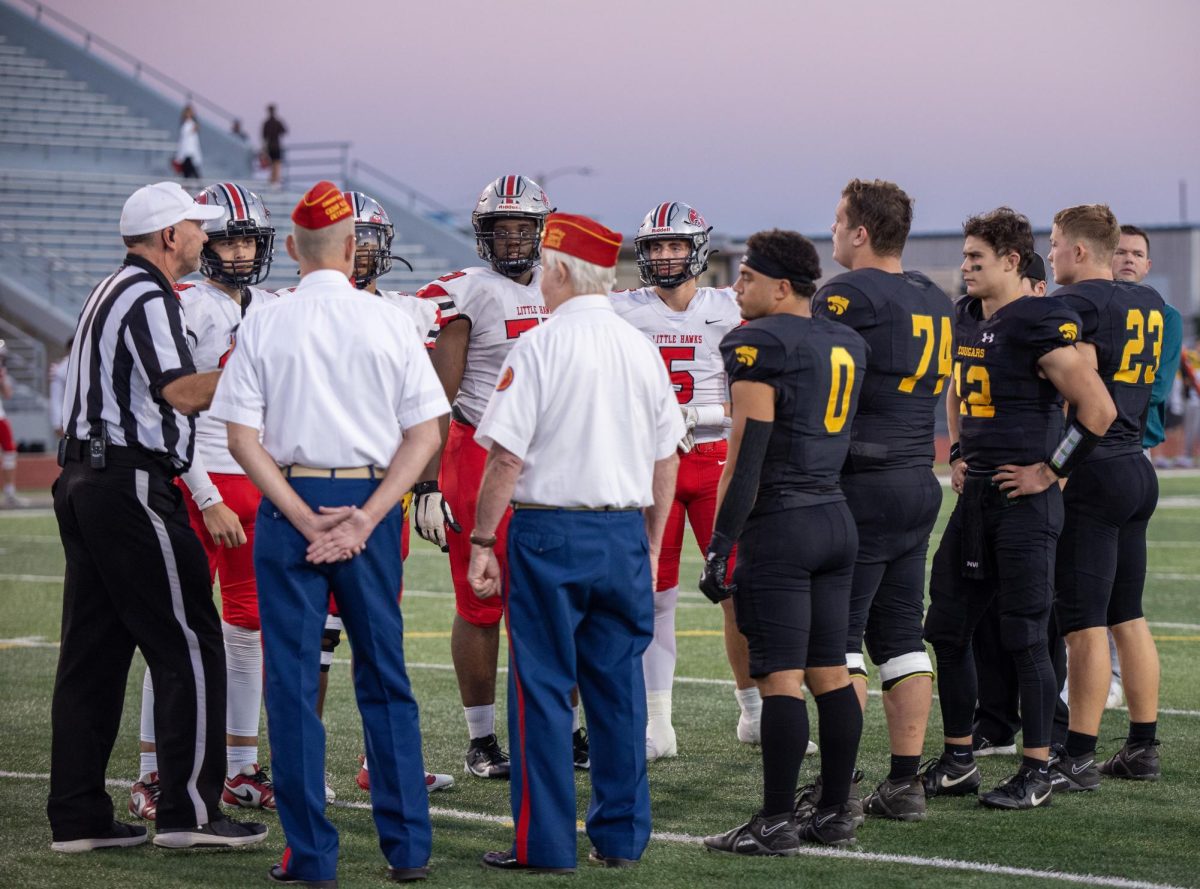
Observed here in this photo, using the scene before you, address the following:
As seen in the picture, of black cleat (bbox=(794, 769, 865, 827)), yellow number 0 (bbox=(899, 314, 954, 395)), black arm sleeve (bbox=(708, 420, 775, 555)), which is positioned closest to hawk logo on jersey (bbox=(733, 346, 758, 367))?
black arm sleeve (bbox=(708, 420, 775, 555))

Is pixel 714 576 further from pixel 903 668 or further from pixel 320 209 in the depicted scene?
pixel 320 209

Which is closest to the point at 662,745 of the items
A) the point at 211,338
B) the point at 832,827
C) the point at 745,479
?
the point at 832,827

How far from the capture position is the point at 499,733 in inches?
278

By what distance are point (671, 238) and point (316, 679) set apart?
2.92 m

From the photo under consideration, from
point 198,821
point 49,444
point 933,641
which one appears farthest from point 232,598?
point 49,444

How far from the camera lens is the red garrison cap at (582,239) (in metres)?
4.73

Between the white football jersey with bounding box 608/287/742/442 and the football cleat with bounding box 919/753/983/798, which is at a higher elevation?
the white football jersey with bounding box 608/287/742/442

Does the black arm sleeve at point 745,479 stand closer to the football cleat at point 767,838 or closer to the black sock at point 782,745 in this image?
the black sock at point 782,745

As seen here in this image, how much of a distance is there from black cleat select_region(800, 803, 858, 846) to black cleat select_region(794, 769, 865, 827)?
0.05 meters

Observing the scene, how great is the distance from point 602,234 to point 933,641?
2.19 metres

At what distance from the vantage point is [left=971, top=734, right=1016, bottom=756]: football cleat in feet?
21.4

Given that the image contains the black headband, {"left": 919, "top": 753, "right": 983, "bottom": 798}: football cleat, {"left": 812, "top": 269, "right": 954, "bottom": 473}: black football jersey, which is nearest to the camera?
the black headband

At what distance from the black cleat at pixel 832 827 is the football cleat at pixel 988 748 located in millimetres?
1639

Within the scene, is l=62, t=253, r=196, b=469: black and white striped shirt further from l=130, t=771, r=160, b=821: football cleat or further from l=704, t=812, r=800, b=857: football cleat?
l=704, t=812, r=800, b=857: football cleat
